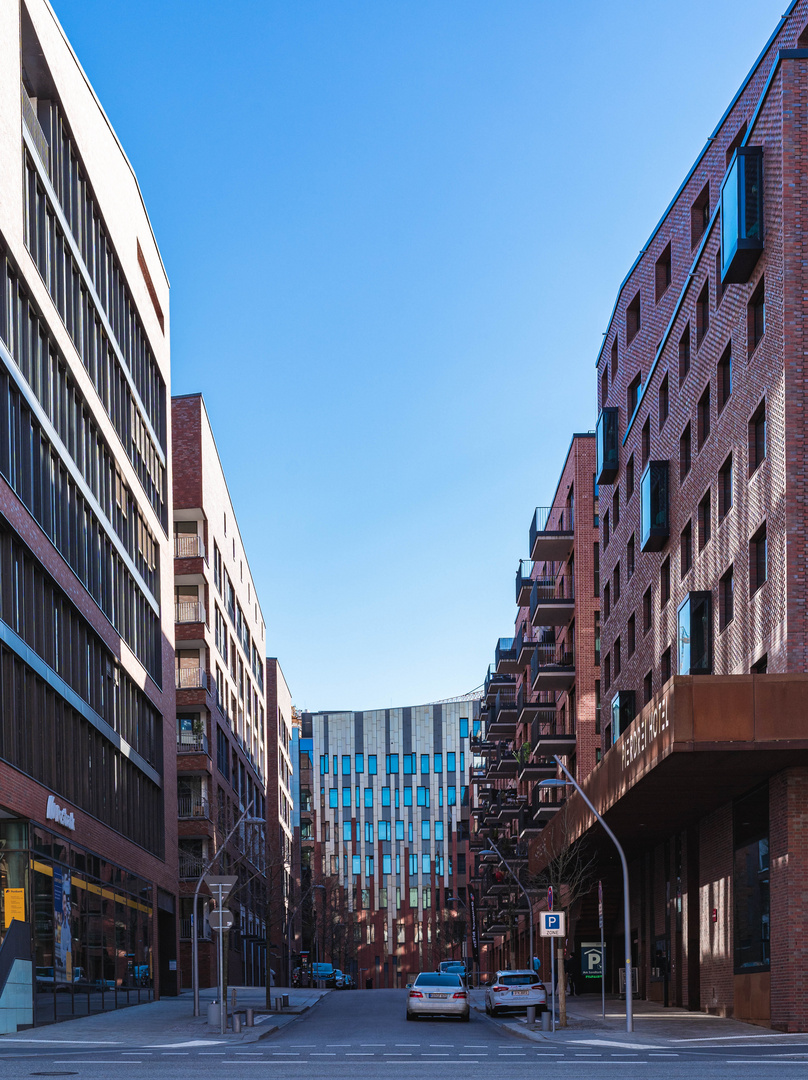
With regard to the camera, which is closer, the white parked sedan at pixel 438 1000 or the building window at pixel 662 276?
the white parked sedan at pixel 438 1000

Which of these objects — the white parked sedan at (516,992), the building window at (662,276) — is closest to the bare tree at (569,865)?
the white parked sedan at (516,992)

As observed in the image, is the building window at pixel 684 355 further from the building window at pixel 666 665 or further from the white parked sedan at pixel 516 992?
the white parked sedan at pixel 516 992

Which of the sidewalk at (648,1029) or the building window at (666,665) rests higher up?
the building window at (666,665)

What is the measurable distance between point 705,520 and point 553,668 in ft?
86.2

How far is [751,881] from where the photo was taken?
102 feet

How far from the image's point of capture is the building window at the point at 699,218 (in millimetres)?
38531

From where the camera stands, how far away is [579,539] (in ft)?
199

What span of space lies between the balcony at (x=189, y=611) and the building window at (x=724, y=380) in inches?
1532

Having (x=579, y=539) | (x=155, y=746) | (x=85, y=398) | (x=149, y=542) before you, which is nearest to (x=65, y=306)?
(x=85, y=398)

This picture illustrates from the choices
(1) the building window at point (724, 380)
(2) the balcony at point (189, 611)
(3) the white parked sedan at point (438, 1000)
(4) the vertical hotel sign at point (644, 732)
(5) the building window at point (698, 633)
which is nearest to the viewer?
(4) the vertical hotel sign at point (644, 732)

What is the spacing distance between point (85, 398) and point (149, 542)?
12.9 metres

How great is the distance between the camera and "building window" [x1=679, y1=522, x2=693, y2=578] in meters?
36.4

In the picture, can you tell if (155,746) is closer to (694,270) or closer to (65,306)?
(65,306)

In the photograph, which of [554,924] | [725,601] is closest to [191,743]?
[554,924]
